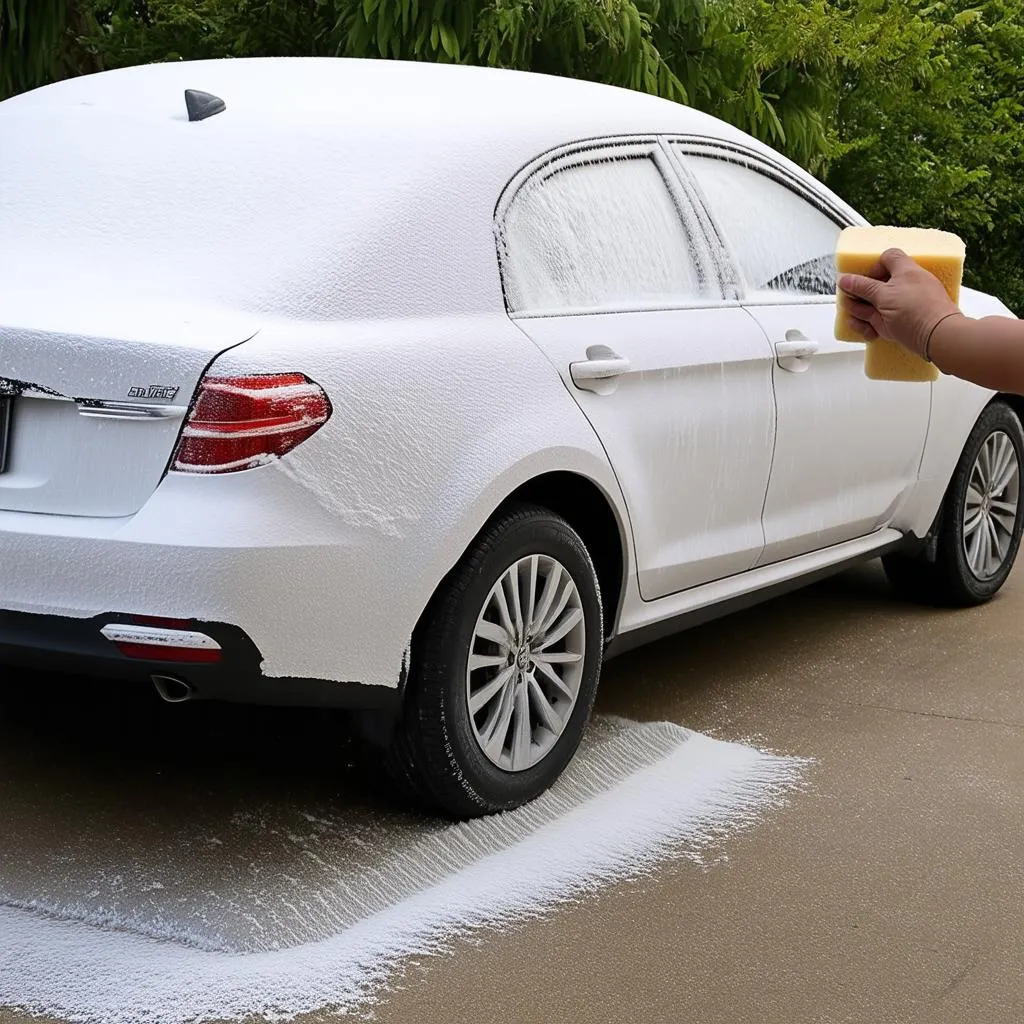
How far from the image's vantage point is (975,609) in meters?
6.35

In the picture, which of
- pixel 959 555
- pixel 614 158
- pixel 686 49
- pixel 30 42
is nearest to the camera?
pixel 614 158

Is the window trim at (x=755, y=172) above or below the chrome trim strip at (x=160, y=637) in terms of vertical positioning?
above

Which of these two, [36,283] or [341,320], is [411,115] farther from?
[36,283]

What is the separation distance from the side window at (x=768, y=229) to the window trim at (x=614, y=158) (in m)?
0.11

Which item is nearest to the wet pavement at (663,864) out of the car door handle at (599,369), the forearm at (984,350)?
the car door handle at (599,369)

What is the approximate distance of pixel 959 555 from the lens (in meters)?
6.12

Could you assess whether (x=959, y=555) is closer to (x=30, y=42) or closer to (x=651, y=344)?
(x=651, y=344)

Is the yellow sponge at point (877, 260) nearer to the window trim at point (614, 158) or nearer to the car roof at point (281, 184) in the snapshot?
the car roof at point (281, 184)

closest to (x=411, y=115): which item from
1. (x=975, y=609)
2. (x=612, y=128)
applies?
(x=612, y=128)

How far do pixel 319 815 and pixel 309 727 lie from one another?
608 millimetres

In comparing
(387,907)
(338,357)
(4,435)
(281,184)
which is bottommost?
(387,907)

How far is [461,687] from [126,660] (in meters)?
0.77

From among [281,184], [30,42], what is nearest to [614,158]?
[281,184]

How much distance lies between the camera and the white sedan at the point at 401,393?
3.31 metres
